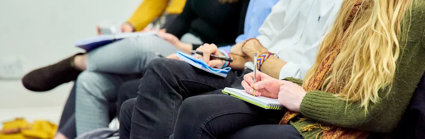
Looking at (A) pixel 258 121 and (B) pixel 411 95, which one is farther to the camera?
(A) pixel 258 121

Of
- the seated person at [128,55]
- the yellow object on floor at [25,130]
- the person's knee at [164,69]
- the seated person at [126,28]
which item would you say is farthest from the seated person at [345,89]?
the yellow object on floor at [25,130]

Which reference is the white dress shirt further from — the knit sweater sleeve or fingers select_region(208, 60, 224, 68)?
the knit sweater sleeve

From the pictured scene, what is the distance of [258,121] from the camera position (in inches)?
39.1

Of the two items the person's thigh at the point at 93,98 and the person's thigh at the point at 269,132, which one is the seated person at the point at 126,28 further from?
the person's thigh at the point at 269,132

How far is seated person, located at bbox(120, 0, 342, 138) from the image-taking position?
1148 millimetres

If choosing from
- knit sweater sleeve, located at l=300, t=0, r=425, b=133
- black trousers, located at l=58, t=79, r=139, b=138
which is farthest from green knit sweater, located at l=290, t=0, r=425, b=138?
black trousers, located at l=58, t=79, r=139, b=138

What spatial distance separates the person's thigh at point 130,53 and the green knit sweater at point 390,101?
29.1 inches

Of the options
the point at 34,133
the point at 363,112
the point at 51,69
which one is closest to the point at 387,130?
the point at 363,112

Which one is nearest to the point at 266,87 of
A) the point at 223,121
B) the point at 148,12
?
the point at 223,121

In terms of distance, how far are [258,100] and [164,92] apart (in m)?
0.31

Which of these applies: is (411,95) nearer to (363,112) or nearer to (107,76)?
(363,112)

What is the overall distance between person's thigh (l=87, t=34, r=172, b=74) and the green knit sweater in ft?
2.43

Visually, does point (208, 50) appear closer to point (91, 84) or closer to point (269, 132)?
point (269, 132)

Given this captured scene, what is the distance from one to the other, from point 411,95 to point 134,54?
0.98 meters
